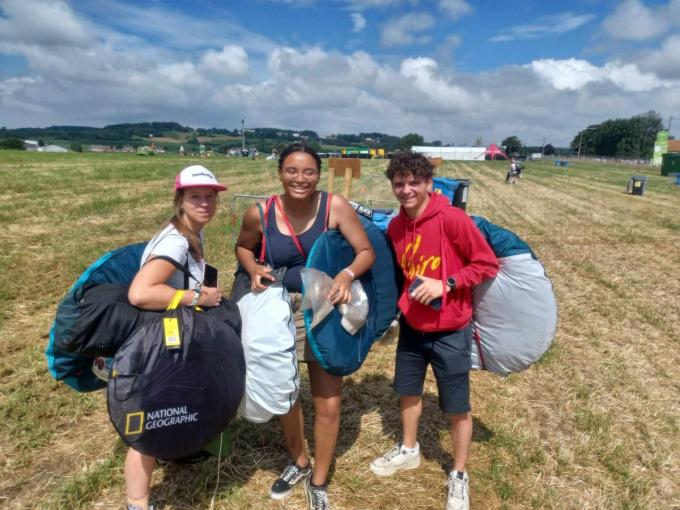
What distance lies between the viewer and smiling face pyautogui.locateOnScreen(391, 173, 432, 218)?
233cm

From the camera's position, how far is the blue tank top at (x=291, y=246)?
2.38m

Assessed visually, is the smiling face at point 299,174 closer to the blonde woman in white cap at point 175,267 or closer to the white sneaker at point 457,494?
the blonde woman in white cap at point 175,267

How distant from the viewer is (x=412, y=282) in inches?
94.8

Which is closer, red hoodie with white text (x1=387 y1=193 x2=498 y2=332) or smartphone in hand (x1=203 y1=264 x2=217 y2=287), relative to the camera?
red hoodie with white text (x1=387 y1=193 x2=498 y2=332)

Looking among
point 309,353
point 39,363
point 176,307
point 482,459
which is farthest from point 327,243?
point 39,363

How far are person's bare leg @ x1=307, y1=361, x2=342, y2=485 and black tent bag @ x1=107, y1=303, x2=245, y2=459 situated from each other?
1.50ft

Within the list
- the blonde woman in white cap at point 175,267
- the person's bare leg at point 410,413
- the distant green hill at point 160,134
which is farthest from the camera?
the distant green hill at point 160,134

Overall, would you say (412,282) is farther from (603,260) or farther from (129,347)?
(603,260)

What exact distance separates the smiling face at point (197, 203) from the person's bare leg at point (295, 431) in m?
1.13

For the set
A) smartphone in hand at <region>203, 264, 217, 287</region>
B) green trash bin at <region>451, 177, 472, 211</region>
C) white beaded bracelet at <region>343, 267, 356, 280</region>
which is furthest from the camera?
green trash bin at <region>451, 177, 472, 211</region>

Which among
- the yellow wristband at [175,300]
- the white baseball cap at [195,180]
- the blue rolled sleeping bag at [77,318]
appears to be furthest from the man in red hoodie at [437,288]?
the blue rolled sleeping bag at [77,318]

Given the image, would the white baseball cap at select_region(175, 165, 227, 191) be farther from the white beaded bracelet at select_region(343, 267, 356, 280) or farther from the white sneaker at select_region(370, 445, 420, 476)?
the white sneaker at select_region(370, 445, 420, 476)

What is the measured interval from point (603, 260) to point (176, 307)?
848cm

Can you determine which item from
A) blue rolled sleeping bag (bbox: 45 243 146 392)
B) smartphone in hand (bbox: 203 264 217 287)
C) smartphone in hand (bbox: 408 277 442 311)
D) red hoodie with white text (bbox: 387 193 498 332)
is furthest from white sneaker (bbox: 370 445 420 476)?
blue rolled sleeping bag (bbox: 45 243 146 392)
